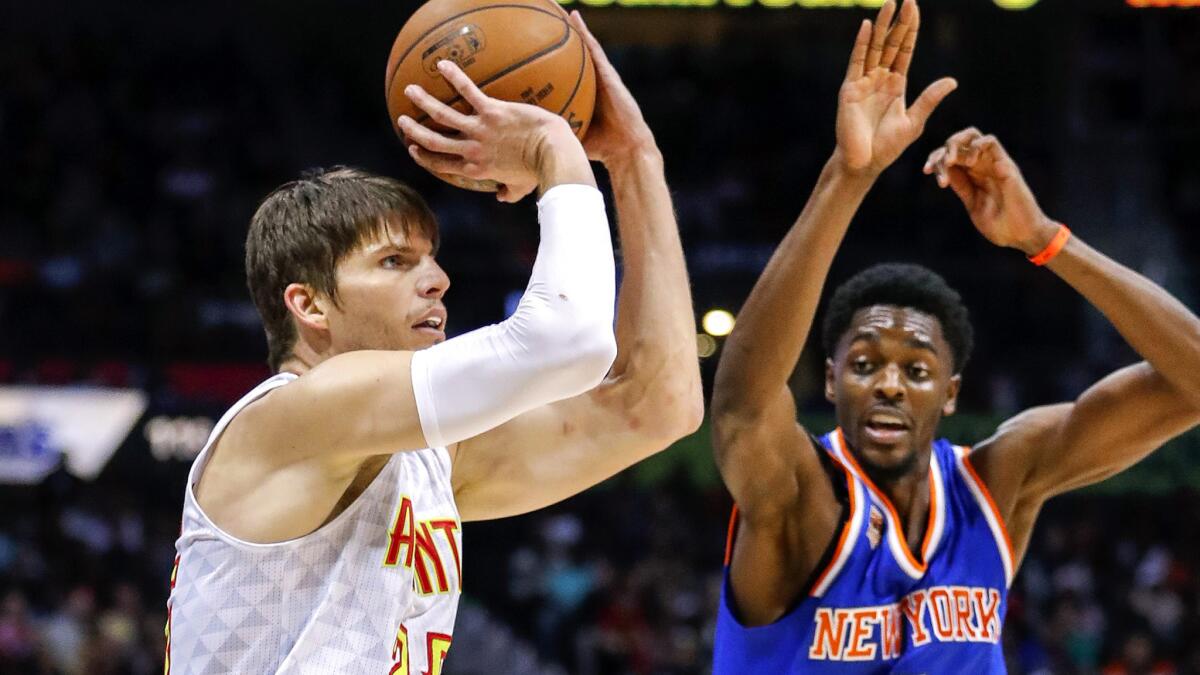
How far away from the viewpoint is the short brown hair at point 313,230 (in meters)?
2.77

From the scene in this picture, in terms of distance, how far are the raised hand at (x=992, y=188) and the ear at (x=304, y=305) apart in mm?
1660

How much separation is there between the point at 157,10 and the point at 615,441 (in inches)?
561

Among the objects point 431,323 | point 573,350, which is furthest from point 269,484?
point 573,350

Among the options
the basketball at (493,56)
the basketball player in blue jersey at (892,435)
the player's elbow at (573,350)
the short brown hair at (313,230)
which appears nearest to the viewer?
the player's elbow at (573,350)

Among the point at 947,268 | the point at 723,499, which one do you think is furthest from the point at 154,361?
the point at 947,268

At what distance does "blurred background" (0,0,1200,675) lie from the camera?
11.8 meters

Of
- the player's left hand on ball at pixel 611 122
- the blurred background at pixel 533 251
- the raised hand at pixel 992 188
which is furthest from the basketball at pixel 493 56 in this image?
the blurred background at pixel 533 251

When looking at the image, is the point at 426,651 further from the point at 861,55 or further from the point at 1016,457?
the point at 1016,457

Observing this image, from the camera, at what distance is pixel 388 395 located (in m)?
2.51

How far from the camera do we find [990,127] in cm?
1570

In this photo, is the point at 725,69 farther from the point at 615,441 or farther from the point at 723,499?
the point at 615,441

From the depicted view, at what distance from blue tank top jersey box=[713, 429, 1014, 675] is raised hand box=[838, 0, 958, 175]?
840mm

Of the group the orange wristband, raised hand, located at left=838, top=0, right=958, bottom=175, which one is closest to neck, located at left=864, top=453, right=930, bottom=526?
the orange wristband

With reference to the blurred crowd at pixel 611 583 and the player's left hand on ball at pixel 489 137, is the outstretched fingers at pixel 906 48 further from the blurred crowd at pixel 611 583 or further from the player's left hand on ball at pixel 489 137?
the blurred crowd at pixel 611 583
